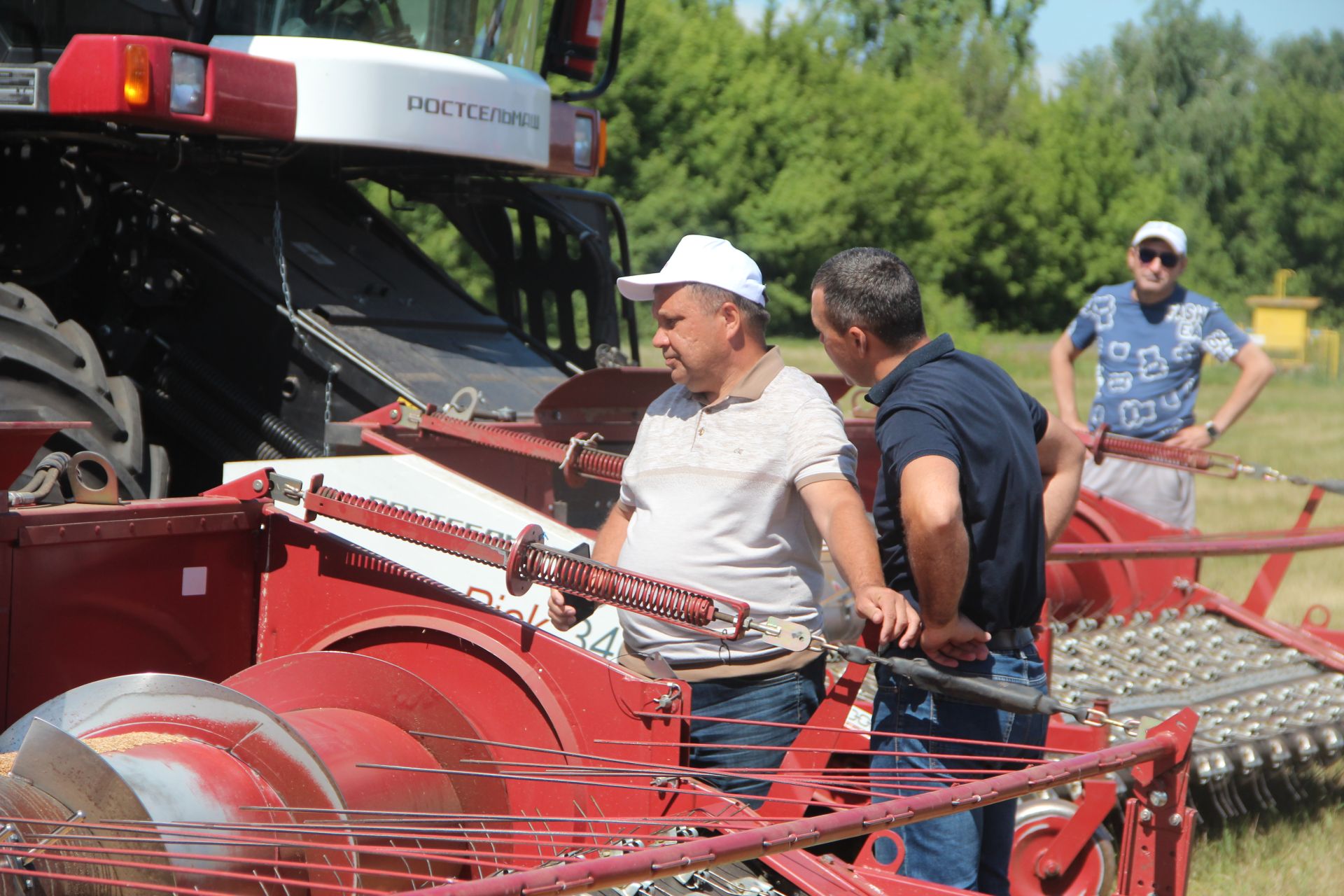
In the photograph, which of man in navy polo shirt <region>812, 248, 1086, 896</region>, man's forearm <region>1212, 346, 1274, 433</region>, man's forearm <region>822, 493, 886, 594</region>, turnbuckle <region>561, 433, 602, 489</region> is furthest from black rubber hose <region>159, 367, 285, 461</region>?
man's forearm <region>1212, 346, 1274, 433</region>

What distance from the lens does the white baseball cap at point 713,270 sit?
2.75 meters

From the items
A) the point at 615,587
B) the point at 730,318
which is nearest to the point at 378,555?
the point at 615,587

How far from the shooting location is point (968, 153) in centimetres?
3600

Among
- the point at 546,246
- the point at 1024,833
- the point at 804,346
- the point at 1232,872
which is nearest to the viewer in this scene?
the point at 1024,833

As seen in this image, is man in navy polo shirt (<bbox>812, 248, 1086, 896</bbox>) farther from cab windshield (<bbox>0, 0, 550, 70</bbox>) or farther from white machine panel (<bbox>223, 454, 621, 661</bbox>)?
cab windshield (<bbox>0, 0, 550, 70</bbox>)

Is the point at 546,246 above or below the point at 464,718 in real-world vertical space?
above

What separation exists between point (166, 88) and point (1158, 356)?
3871 millimetres

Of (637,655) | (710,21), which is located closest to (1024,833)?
(637,655)

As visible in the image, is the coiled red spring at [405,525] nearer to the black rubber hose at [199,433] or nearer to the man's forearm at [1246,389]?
the black rubber hose at [199,433]

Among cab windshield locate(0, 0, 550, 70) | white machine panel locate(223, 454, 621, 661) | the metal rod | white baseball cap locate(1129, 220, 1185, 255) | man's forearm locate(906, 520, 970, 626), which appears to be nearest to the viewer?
the metal rod

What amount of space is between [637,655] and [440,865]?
1.94 ft

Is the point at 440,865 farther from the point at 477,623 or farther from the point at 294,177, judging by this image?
the point at 294,177

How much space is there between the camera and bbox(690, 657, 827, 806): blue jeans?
8.74ft

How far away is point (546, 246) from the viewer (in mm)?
7270
